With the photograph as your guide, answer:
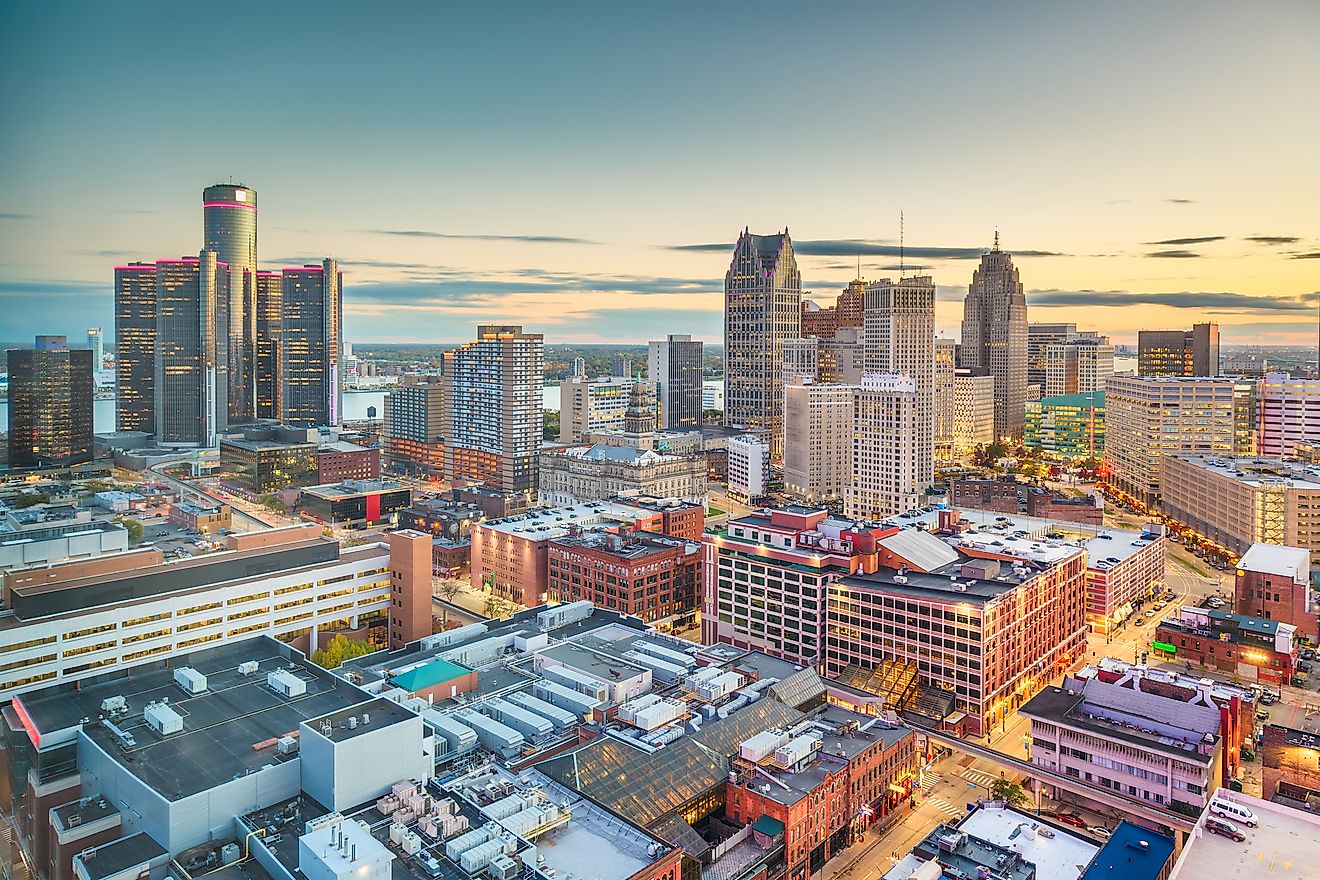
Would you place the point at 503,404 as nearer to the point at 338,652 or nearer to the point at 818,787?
the point at 338,652

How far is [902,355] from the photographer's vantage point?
51.3 m

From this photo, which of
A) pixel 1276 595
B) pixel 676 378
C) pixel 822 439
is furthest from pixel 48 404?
pixel 676 378

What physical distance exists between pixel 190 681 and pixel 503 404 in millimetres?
29333

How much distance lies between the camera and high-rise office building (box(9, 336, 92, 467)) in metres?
11.5

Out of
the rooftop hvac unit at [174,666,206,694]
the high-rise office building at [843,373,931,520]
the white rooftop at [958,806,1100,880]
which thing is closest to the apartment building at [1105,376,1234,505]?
the high-rise office building at [843,373,931,520]

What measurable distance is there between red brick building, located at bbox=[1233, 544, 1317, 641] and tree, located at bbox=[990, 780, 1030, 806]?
12.3 m

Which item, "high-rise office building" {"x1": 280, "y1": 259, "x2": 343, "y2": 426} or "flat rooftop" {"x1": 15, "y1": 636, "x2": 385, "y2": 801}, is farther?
"high-rise office building" {"x1": 280, "y1": 259, "x2": 343, "y2": 426}

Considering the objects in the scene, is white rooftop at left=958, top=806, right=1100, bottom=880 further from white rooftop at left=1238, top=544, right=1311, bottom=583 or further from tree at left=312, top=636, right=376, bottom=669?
white rooftop at left=1238, top=544, right=1311, bottom=583

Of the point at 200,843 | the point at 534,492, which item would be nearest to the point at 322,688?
the point at 200,843

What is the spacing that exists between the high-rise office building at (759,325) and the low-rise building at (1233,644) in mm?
35349

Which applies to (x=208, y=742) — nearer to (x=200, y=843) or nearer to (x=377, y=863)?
(x=200, y=843)

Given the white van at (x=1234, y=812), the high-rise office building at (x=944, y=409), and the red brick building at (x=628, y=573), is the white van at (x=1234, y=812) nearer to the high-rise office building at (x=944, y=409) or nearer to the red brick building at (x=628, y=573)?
the red brick building at (x=628, y=573)

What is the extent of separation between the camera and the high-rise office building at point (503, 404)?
43.9 meters

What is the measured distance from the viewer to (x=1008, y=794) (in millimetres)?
15297
